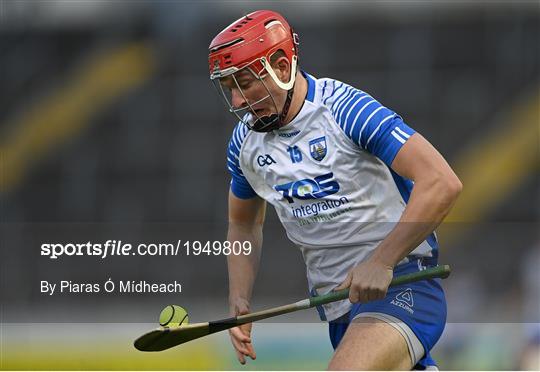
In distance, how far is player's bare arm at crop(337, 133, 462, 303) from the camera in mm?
2367

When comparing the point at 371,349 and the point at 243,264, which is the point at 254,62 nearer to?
the point at 243,264

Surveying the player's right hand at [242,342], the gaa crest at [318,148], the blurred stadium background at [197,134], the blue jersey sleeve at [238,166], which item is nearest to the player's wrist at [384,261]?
the gaa crest at [318,148]

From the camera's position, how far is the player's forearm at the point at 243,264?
2893 mm

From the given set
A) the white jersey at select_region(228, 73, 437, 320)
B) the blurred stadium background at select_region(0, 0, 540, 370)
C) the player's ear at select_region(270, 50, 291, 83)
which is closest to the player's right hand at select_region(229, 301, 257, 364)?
the white jersey at select_region(228, 73, 437, 320)

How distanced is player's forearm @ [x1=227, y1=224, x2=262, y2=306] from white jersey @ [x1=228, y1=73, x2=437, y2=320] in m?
0.22

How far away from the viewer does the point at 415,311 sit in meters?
2.54

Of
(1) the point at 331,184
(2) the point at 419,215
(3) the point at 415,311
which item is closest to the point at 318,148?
(1) the point at 331,184

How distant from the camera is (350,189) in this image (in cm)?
265

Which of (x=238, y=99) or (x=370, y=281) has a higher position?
(x=238, y=99)

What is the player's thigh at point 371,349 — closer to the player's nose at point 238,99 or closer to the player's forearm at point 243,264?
the player's forearm at point 243,264

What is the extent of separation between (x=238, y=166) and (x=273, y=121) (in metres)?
0.26

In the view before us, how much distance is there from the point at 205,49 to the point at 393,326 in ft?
15.3

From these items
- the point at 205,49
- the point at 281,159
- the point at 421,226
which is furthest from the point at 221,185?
the point at 421,226

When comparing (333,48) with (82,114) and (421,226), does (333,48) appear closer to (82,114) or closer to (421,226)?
(82,114)
